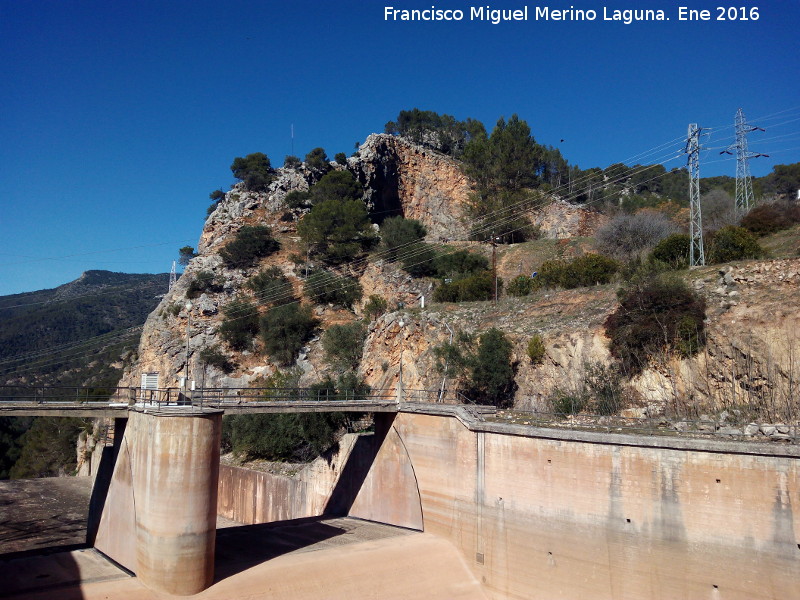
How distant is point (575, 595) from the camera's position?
1984cm

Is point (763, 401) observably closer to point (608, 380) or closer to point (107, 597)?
point (608, 380)

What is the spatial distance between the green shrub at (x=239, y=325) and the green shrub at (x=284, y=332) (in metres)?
1.72

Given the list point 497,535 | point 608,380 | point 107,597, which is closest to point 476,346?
point 608,380

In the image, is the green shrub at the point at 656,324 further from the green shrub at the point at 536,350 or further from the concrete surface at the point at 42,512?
the concrete surface at the point at 42,512

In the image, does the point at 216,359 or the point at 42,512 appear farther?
the point at 216,359

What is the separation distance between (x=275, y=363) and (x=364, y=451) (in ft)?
60.4

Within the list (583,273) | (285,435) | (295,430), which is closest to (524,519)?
(295,430)

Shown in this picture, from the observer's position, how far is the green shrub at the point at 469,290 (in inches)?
1678

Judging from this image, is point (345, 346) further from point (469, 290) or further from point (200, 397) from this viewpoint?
point (200, 397)

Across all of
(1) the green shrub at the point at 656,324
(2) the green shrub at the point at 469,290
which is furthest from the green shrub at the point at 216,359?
(1) the green shrub at the point at 656,324

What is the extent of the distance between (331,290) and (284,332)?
632 cm

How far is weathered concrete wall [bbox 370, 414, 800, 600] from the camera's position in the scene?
56.6ft

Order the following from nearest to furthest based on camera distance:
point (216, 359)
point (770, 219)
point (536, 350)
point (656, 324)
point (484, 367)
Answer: point (656, 324), point (484, 367), point (536, 350), point (770, 219), point (216, 359)

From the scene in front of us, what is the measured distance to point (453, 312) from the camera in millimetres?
38219
